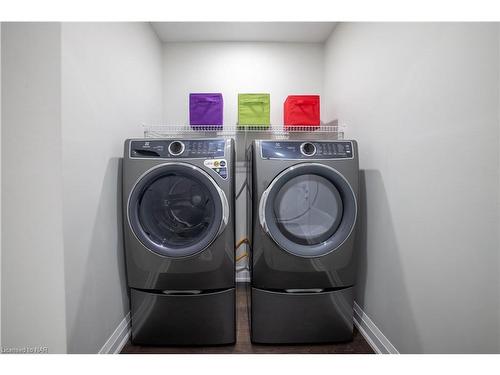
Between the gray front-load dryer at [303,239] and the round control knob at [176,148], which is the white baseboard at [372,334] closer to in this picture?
the gray front-load dryer at [303,239]

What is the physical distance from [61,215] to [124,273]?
639 mm

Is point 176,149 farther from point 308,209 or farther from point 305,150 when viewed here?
point 308,209

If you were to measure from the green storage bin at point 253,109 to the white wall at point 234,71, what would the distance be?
388 millimetres

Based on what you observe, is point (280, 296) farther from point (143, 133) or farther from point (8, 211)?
point (143, 133)

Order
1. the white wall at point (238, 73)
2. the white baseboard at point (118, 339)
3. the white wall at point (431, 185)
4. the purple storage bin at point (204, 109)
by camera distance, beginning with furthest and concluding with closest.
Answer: the white wall at point (238, 73) < the purple storage bin at point (204, 109) < the white baseboard at point (118, 339) < the white wall at point (431, 185)

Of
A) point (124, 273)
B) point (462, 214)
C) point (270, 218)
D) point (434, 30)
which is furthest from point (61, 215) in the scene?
point (434, 30)

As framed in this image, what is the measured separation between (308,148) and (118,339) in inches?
62.4

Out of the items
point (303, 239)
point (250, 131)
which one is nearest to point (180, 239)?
point (303, 239)

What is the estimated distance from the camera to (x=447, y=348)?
0.98 m

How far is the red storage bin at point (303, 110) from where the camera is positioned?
1892mm

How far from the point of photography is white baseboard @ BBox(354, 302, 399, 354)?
4.32 feet

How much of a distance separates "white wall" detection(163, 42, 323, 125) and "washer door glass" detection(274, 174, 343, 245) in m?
1.09

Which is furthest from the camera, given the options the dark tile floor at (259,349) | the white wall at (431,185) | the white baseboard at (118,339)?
the dark tile floor at (259,349)

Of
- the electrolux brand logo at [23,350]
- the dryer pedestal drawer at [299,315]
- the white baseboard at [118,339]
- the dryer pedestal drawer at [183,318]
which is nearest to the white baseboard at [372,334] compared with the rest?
the dryer pedestal drawer at [299,315]
